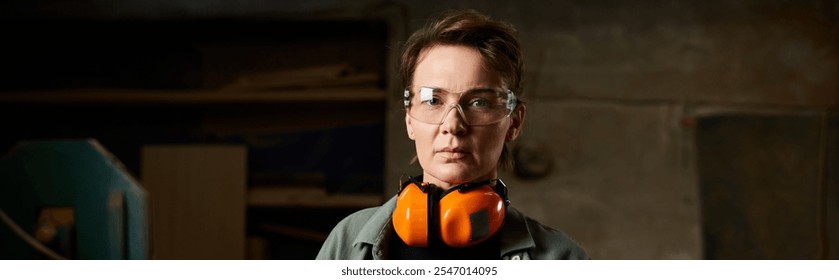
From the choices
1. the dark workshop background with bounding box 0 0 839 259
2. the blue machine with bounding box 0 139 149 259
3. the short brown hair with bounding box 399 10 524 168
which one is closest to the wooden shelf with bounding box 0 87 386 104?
the dark workshop background with bounding box 0 0 839 259

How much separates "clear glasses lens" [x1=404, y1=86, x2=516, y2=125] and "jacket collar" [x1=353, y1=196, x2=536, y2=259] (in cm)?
13

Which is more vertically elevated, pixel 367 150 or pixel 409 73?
pixel 409 73

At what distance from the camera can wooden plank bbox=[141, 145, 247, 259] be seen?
141 centimetres

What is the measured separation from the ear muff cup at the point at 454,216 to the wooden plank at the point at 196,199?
25.5 inches

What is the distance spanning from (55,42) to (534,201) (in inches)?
42.7

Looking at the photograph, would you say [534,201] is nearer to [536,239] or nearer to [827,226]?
[536,239]

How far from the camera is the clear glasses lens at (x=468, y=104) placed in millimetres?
915

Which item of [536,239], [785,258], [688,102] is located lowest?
[785,258]

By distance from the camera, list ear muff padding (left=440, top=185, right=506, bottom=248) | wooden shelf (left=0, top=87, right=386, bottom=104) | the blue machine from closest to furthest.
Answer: ear muff padding (left=440, top=185, right=506, bottom=248), the blue machine, wooden shelf (left=0, top=87, right=386, bottom=104)

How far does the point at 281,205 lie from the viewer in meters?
1.43

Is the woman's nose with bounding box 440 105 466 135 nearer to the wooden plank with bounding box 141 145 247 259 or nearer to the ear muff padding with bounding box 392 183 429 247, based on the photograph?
the ear muff padding with bounding box 392 183 429 247
